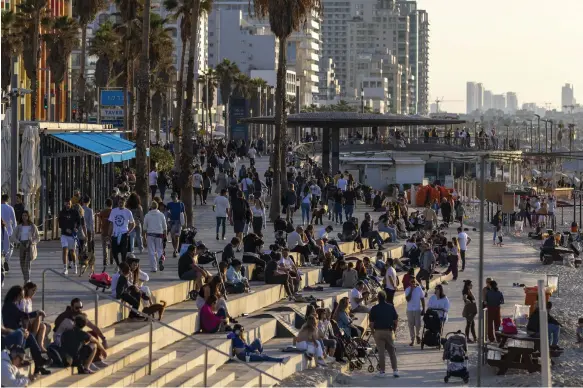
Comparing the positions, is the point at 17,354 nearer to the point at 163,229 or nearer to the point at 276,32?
the point at 163,229

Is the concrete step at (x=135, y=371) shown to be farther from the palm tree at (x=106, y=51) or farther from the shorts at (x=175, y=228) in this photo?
the palm tree at (x=106, y=51)

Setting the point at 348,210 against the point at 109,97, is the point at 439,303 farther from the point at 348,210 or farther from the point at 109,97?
the point at 109,97

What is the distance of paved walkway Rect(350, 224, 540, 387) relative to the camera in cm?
1926

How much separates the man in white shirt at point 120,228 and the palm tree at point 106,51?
39.6m

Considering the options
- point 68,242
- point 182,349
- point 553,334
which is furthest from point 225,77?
point 182,349

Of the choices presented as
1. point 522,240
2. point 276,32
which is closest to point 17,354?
point 276,32

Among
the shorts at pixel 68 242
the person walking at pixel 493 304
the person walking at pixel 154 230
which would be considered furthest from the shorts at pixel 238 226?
the shorts at pixel 68 242

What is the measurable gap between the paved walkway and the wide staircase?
166 centimetres

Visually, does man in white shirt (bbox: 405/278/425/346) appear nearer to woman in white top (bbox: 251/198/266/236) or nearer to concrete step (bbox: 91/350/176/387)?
concrete step (bbox: 91/350/176/387)

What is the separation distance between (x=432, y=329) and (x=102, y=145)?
35.2 feet

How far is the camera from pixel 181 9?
46219mm

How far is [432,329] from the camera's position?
22.1 meters

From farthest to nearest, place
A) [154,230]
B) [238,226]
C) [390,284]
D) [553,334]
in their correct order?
[238,226]
[390,284]
[154,230]
[553,334]

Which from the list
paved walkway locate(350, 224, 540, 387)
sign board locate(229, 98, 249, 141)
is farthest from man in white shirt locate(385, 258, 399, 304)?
sign board locate(229, 98, 249, 141)
